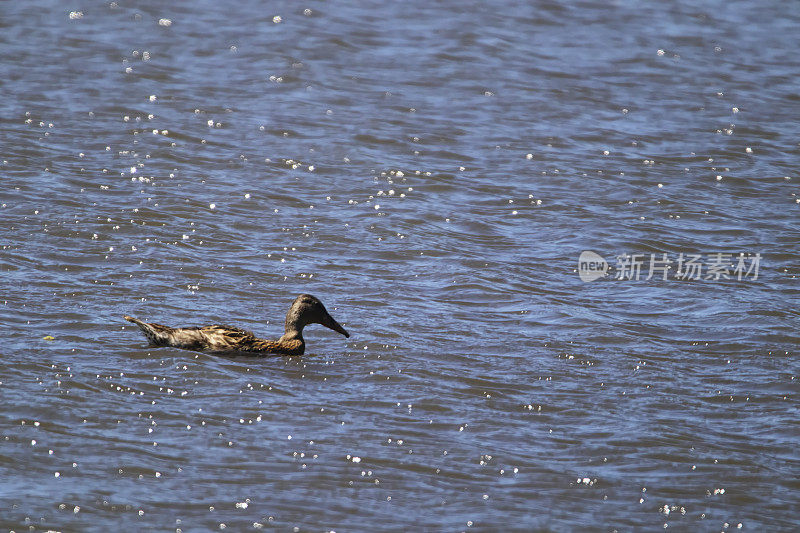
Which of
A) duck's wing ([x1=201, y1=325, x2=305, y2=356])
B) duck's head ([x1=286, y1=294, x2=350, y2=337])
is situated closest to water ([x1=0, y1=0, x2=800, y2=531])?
duck's wing ([x1=201, y1=325, x2=305, y2=356])

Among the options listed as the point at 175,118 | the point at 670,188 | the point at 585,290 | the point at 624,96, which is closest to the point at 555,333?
the point at 585,290

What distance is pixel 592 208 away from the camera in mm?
12023

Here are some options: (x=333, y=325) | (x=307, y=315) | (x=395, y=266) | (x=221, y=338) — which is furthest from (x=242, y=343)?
(x=395, y=266)

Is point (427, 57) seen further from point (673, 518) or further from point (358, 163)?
point (673, 518)

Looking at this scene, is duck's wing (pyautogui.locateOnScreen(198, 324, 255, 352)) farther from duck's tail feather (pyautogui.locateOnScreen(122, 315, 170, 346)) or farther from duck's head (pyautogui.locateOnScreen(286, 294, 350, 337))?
duck's head (pyautogui.locateOnScreen(286, 294, 350, 337))

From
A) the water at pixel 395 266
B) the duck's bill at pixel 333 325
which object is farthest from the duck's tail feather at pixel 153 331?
the duck's bill at pixel 333 325

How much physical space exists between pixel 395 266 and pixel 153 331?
9.78 feet

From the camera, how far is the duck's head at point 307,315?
336 inches

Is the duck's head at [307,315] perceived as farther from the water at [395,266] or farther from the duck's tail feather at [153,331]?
the duck's tail feather at [153,331]

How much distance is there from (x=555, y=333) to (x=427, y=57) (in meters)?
8.72

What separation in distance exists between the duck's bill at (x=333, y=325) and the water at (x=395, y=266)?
0.15m

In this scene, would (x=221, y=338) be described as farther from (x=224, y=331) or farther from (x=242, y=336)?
(x=242, y=336)

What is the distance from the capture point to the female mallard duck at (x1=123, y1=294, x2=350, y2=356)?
8.02 meters

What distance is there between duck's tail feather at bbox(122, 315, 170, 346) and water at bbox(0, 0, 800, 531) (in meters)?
0.13
